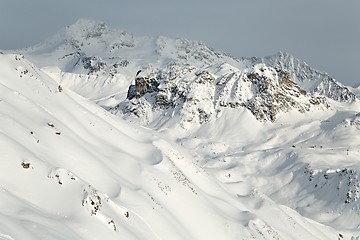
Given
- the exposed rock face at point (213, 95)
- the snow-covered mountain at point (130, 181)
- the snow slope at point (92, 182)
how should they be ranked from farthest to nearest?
1. the exposed rock face at point (213, 95)
2. the snow-covered mountain at point (130, 181)
3. the snow slope at point (92, 182)

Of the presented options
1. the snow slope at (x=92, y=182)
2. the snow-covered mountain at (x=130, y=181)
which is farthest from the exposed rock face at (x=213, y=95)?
the snow slope at (x=92, y=182)

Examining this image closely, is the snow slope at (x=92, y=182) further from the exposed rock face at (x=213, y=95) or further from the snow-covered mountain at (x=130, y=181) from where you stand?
the exposed rock face at (x=213, y=95)

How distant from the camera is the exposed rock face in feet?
491

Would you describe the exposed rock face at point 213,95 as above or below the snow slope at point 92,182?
above

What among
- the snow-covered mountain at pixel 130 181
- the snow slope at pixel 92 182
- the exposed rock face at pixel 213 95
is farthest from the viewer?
the exposed rock face at pixel 213 95

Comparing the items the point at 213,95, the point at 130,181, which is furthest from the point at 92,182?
the point at 213,95

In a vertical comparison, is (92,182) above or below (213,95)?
below

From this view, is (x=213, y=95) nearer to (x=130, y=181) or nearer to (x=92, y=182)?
(x=130, y=181)

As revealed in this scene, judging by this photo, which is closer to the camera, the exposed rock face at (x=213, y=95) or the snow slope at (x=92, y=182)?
the snow slope at (x=92, y=182)

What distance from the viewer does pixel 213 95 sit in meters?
156

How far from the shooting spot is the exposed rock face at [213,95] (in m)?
150

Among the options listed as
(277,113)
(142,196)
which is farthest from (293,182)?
(142,196)

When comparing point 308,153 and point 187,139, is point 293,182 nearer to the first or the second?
point 308,153

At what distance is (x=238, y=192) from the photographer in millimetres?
54906
